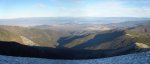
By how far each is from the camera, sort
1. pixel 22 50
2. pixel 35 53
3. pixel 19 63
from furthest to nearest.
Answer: pixel 35 53 → pixel 22 50 → pixel 19 63

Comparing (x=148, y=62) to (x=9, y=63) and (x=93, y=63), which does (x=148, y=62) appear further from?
(x=9, y=63)

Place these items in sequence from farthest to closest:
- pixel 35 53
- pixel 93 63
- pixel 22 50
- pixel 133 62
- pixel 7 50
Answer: pixel 35 53 → pixel 22 50 → pixel 7 50 → pixel 93 63 → pixel 133 62

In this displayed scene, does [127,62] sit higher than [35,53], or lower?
higher

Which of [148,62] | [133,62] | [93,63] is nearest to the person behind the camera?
[148,62]

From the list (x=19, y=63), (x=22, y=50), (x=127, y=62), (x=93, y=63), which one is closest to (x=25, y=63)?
(x=19, y=63)

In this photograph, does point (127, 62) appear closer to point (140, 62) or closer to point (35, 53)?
point (140, 62)

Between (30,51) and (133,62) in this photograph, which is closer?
(133,62)

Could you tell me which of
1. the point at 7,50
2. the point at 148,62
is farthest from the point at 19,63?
the point at 7,50

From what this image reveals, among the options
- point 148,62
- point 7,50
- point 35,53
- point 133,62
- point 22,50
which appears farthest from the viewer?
point 35,53

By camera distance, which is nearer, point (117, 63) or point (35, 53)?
point (117, 63)
